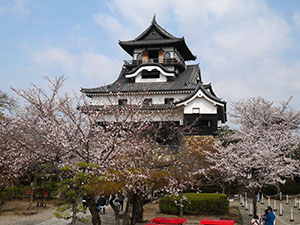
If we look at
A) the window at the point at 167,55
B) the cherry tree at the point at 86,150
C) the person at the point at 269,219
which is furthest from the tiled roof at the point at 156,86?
the person at the point at 269,219

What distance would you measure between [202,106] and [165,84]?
5.85 metres

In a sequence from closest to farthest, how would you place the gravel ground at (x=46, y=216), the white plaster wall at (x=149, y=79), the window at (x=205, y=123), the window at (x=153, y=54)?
the gravel ground at (x=46, y=216), the window at (x=205, y=123), the white plaster wall at (x=149, y=79), the window at (x=153, y=54)

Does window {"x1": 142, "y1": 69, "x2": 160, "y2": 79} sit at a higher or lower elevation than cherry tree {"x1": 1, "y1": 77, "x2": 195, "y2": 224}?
higher

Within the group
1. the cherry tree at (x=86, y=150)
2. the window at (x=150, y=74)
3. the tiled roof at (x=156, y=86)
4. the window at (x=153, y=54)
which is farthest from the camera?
the window at (x=153, y=54)

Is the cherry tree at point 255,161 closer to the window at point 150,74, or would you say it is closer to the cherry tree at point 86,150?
the cherry tree at point 86,150

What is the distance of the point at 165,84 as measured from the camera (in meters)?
32.0

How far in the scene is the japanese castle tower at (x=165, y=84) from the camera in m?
27.6

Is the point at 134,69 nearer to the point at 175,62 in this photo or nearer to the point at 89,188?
the point at 175,62

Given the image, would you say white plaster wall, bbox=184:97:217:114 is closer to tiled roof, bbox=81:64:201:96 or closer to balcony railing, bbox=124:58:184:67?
tiled roof, bbox=81:64:201:96

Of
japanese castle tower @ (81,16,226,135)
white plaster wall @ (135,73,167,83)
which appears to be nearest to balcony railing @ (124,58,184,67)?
japanese castle tower @ (81,16,226,135)

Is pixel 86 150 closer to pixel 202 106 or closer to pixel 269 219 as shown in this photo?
pixel 269 219

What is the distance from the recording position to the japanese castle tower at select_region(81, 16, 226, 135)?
27.6 m

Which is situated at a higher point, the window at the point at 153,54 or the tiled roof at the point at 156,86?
the window at the point at 153,54

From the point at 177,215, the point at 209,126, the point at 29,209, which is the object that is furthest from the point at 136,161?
the point at 209,126
